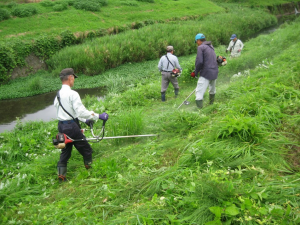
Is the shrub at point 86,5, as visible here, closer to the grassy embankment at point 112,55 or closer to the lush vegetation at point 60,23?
the lush vegetation at point 60,23

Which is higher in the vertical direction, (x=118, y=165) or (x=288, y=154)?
(x=288, y=154)

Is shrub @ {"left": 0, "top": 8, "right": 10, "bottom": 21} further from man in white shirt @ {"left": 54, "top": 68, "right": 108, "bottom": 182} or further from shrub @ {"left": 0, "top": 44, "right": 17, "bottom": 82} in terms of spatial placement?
man in white shirt @ {"left": 54, "top": 68, "right": 108, "bottom": 182}

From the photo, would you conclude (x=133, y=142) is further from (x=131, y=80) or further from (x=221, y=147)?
(x=131, y=80)

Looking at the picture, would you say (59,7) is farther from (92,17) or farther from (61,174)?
(61,174)

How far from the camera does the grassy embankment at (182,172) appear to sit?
2.48 m

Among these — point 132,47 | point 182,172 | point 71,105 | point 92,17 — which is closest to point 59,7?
point 92,17

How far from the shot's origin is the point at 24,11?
16219mm

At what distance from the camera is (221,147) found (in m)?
3.41

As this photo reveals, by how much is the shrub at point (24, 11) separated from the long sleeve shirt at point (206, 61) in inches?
598

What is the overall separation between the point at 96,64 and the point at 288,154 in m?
10.6

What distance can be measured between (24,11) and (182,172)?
57.9ft

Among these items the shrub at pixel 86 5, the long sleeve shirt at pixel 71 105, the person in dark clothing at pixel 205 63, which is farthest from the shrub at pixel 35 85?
the shrub at pixel 86 5

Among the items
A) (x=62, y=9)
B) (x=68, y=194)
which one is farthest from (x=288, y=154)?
(x=62, y=9)

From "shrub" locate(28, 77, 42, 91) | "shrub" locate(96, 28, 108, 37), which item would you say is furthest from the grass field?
"shrub" locate(28, 77, 42, 91)
